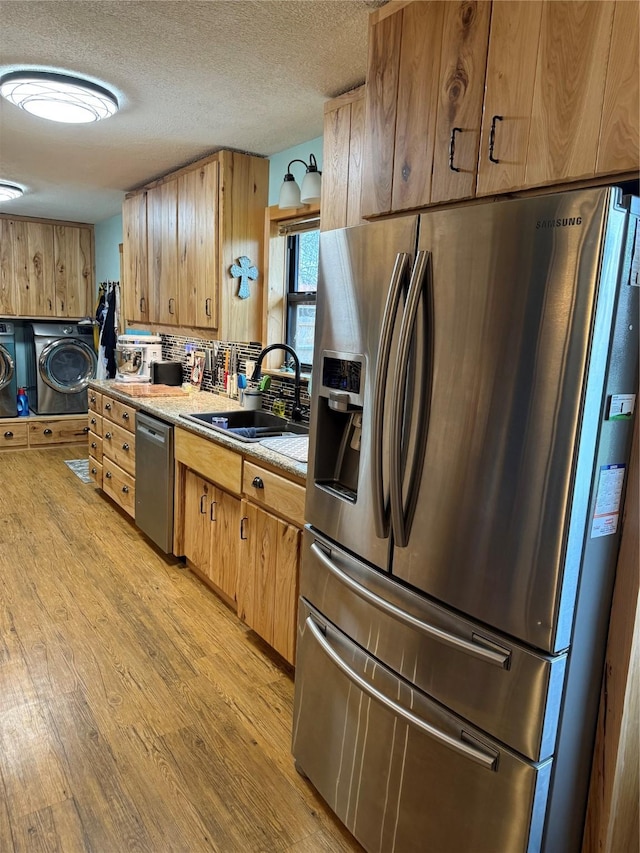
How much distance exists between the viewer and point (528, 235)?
1.09 m

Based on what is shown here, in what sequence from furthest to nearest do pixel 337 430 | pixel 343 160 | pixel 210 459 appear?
pixel 210 459 → pixel 343 160 → pixel 337 430

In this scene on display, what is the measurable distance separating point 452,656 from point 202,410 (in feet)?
7.51

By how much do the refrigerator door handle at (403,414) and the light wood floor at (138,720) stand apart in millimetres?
1007

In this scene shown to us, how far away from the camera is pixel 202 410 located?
128 inches

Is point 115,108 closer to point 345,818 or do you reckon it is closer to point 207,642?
point 207,642

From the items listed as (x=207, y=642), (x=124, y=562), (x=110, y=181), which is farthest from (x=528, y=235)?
(x=110, y=181)

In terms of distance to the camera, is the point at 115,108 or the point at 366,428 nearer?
the point at 366,428

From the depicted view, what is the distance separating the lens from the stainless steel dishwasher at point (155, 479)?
315 centimetres

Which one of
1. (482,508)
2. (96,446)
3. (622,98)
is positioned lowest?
(96,446)

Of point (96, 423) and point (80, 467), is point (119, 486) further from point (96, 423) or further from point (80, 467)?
point (80, 467)

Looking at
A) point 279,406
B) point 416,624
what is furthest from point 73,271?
point 416,624

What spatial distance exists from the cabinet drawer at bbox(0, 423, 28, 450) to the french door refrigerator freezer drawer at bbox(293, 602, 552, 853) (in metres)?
5.05

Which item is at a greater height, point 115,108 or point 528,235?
point 115,108

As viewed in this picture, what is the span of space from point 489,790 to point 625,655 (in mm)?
412
